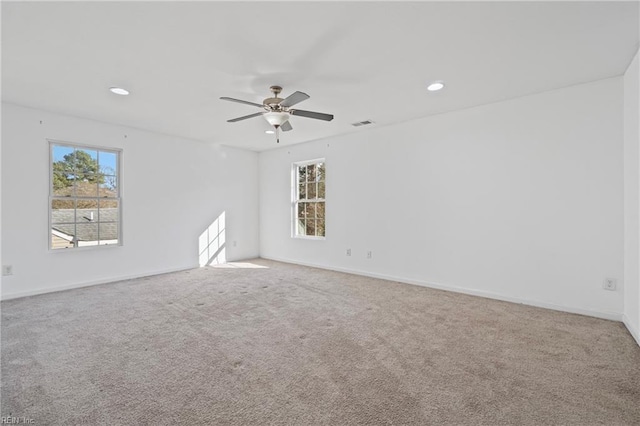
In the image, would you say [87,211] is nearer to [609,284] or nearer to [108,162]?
[108,162]

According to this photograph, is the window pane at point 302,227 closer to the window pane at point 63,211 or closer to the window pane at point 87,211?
the window pane at point 87,211

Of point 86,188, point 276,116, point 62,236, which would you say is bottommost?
point 62,236

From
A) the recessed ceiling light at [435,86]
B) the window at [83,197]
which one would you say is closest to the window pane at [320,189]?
the recessed ceiling light at [435,86]

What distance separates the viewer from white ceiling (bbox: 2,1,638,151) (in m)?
2.07

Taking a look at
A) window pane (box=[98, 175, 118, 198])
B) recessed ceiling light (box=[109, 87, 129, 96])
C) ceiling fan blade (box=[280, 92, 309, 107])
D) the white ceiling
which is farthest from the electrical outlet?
window pane (box=[98, 175, 118, 198])

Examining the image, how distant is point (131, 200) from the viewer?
491cm

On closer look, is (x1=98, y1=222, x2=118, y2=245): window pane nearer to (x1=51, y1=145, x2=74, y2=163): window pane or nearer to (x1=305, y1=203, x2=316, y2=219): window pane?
(x1=51, y1=145, x2=74, y2=163): window pane

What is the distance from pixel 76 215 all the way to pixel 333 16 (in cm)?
457

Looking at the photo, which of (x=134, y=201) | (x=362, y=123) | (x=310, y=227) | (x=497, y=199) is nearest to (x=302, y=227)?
(x=310, y=227)

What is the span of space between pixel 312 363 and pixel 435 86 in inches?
119

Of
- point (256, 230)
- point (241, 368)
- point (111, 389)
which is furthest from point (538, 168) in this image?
point (256, 230)

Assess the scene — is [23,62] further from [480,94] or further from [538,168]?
[538,168]

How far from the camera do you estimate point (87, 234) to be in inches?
179

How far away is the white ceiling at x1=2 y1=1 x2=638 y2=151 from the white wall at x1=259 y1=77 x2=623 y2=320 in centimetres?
41
